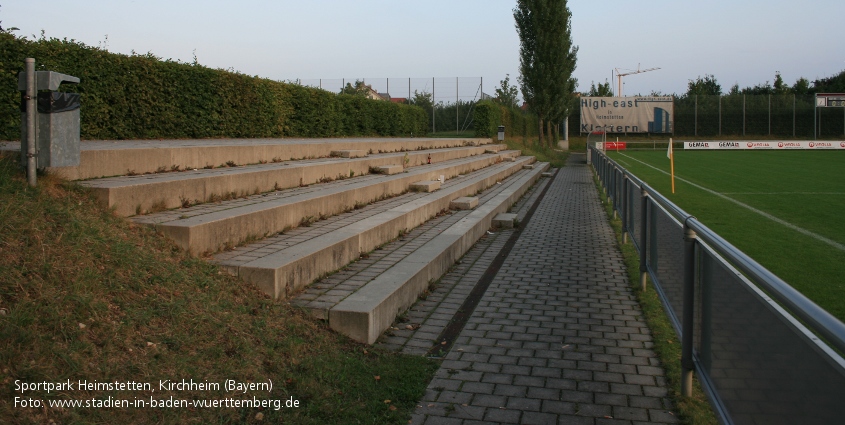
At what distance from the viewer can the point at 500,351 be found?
16.5 feet

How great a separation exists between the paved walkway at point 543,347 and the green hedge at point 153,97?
218 inches

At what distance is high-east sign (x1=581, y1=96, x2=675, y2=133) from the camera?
63312 mm

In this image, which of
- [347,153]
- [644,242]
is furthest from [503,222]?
[644,242]

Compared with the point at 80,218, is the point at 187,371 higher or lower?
lower

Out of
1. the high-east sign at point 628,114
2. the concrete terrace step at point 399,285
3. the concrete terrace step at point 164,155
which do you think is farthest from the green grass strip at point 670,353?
the high-east sign at point 628,114

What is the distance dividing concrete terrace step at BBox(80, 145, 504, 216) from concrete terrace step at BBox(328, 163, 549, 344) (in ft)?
6.57

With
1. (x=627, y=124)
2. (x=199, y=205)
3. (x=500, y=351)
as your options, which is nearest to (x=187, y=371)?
(x=500, y=351)

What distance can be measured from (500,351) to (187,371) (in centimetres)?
240

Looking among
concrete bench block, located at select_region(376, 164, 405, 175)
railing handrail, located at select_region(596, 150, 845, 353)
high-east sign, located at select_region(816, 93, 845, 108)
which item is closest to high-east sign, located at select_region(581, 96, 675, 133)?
high-east sign, located at select_region(816, 93, 845, 108)

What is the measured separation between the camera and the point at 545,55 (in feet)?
133

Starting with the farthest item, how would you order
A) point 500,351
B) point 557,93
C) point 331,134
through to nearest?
1. point 557,93
2. point 331,134
3. point 500,351

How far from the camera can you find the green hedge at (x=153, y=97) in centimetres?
805

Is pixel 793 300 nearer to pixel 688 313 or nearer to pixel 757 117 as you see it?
pixel 688 313

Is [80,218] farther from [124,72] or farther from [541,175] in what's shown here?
[541,175]
